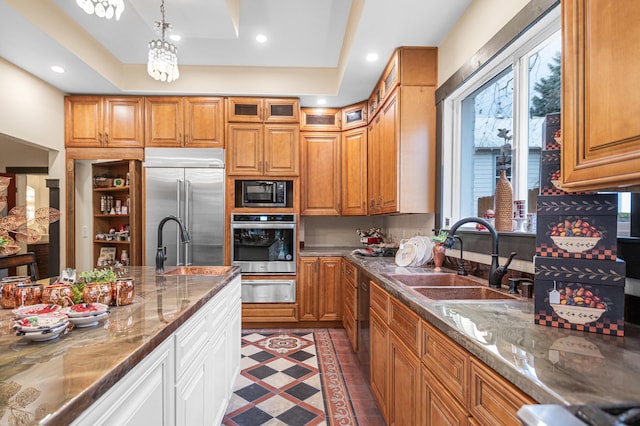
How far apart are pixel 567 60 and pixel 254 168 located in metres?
3.23

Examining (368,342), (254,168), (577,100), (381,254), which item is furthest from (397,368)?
(254,168)

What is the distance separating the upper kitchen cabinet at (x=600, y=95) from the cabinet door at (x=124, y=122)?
3894 millimetres

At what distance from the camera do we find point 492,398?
89cm

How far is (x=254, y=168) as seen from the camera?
3861mm

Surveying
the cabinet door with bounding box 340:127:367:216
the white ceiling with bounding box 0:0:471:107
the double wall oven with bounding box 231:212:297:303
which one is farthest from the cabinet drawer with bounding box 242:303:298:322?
the white ceiling with bounding box 0:0:471:107

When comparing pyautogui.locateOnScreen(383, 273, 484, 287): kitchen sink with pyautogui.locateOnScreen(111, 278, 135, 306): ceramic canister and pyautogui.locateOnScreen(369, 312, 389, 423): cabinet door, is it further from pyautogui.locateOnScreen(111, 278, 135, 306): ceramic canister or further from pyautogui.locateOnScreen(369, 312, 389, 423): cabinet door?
pyautogui.locateOnScreen(111, 278, 135, 306): ceramic canister

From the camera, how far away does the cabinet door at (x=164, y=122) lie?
3779mm

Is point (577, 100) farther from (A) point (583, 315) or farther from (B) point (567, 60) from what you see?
(A) point (583, 315)

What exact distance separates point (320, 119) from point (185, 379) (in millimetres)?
3461

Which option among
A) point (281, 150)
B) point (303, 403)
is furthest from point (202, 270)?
point (281, 150)

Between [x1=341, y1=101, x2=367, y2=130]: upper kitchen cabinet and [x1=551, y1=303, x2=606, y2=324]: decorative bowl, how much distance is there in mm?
3218

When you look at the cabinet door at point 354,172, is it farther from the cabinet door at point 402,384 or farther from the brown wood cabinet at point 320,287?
the cabinet door at point 402,384

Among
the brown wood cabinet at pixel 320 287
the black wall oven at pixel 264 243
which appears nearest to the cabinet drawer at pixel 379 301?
the brown wood cabinet at pixel 320 287

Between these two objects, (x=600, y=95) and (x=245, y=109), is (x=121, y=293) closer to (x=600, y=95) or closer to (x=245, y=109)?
(x=600, y=95)
